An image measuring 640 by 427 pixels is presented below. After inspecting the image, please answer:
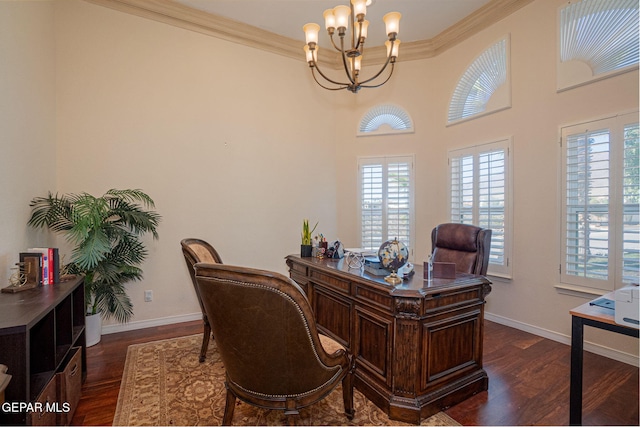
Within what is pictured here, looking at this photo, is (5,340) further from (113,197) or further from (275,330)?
(113,197)

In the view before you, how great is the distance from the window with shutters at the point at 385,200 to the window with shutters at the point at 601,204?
1.85 m

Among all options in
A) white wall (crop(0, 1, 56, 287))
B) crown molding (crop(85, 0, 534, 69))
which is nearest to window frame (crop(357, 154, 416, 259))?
crown molding (crop(85, 0, 534, 69))

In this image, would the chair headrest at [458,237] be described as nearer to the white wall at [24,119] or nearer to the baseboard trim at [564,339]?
the baseboard trim at [564,339]

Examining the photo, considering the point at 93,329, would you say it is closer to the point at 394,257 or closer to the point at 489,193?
the point at 394,257

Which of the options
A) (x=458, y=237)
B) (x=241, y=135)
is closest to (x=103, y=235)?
(x=241, y=135)

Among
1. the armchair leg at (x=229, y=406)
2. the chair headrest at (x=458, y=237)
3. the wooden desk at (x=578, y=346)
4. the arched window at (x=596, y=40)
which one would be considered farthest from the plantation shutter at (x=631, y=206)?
the armchair leg at (x=229, y=406)

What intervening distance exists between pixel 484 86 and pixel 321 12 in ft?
7.40

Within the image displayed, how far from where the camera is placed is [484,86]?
379cm

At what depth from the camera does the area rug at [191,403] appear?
6.16 feet

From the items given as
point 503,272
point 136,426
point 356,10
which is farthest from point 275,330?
point 503,272

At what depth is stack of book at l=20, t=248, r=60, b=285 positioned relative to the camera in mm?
2045

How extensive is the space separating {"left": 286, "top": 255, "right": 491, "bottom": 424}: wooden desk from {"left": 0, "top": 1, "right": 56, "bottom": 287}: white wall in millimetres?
2501

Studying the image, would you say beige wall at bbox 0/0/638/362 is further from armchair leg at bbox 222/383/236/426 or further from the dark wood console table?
armchair leg at bbox 222/383/236/426

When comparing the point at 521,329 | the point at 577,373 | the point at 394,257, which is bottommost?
the point at 521,329
